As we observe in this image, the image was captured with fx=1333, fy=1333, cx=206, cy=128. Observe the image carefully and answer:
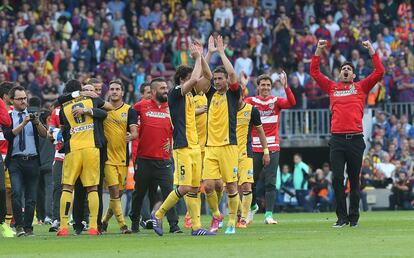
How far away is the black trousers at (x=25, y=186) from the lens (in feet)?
64.3

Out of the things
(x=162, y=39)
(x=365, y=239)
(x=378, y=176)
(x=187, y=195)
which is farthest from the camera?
(x=162, y=39)

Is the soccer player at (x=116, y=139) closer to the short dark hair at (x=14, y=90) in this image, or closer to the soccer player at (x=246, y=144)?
the short dark hair at (x=14, y=90)

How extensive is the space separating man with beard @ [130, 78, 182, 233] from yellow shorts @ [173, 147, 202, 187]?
1543 millimetres

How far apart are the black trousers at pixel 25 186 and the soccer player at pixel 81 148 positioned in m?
0.68

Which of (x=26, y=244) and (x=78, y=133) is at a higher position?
(x=78, y=133)

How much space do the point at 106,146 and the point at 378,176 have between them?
14.8m

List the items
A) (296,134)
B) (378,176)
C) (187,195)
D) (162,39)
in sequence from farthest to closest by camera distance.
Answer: (162,39) < (296,134) < (378,176) < (187,195)

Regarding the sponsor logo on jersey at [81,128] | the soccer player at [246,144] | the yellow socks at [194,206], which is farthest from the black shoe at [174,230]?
the sponsor logo on jersey at [81,128]

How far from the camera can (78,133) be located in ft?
62.7

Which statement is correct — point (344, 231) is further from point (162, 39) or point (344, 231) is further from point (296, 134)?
point (162, 39)

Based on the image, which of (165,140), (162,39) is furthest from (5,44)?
(165,140)

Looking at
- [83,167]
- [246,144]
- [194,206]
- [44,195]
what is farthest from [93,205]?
[44,195]

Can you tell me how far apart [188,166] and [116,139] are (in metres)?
2.17

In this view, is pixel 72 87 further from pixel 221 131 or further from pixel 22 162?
pixel 221 131
